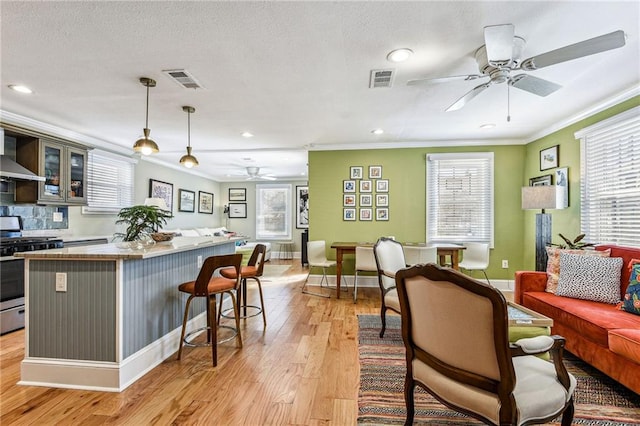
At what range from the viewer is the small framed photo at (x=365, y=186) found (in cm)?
530

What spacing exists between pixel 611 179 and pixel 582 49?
87.0 inches

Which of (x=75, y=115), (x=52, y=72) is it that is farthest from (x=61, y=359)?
(x=75, y=115)

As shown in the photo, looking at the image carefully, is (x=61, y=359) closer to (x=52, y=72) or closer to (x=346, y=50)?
(x=52, y=72)

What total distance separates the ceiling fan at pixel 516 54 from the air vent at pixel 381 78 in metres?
0.35

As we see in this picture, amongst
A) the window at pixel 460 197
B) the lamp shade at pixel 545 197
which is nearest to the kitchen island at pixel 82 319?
the lamp shade at pixel 545 197

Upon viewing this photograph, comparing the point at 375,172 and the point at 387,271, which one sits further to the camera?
the point at 375,172

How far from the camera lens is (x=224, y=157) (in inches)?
243

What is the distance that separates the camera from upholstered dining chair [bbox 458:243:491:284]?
4591mm

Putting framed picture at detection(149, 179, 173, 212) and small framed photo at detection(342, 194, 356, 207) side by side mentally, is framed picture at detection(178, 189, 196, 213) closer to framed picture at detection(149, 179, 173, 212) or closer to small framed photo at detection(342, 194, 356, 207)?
framed picture at detection(149, 179, 173, 212)

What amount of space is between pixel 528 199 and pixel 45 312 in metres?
4.89

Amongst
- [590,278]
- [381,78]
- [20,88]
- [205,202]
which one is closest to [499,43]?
[381,78]

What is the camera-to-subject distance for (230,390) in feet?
6.83

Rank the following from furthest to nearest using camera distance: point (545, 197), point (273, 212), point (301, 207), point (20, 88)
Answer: point (273, 212), point (301, 207), point (545, 197), point (20, 88)

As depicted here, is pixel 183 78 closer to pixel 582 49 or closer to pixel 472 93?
pixel 472 93
